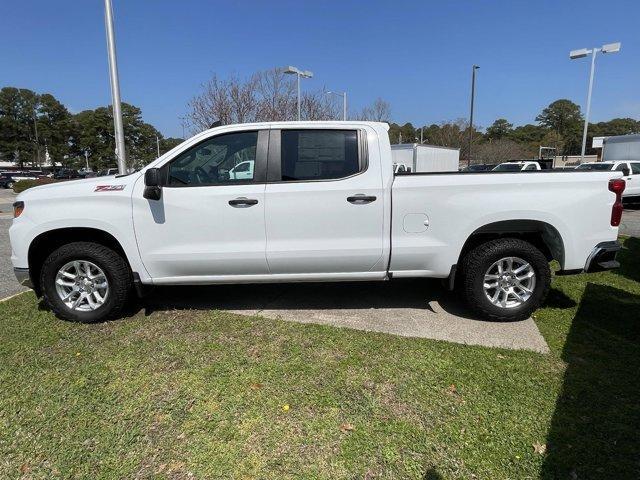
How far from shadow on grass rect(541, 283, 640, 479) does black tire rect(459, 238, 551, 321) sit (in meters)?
0.48

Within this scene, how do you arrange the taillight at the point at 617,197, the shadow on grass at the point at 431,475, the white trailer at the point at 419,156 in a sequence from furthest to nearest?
the white trailer at the point at 419,156
the taillight at the point at 617,197
the shadow on grass at the point at 431,475

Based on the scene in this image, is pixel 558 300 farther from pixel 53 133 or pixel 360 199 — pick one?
pixel 53 133

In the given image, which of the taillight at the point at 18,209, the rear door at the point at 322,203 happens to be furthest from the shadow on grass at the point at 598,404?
the taillight at the point at 18,209

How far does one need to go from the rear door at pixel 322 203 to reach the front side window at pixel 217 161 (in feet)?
0.76

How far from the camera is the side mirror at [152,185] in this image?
4082 mm

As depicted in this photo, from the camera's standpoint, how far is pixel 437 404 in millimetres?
3092

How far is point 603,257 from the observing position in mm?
4402

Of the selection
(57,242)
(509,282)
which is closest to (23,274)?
(57,242)

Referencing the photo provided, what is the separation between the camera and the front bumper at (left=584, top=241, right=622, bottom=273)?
4367 millimetres

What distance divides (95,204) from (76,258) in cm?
61

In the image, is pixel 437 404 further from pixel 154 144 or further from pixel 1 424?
pixel 154 144

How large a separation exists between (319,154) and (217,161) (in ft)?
3.26

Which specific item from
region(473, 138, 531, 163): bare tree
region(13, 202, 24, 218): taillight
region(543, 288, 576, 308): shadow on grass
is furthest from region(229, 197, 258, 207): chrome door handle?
region(473, 138, 531, 163): bare tree

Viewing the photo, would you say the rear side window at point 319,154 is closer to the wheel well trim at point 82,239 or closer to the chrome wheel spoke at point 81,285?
the wheel well trim at point 82,239
